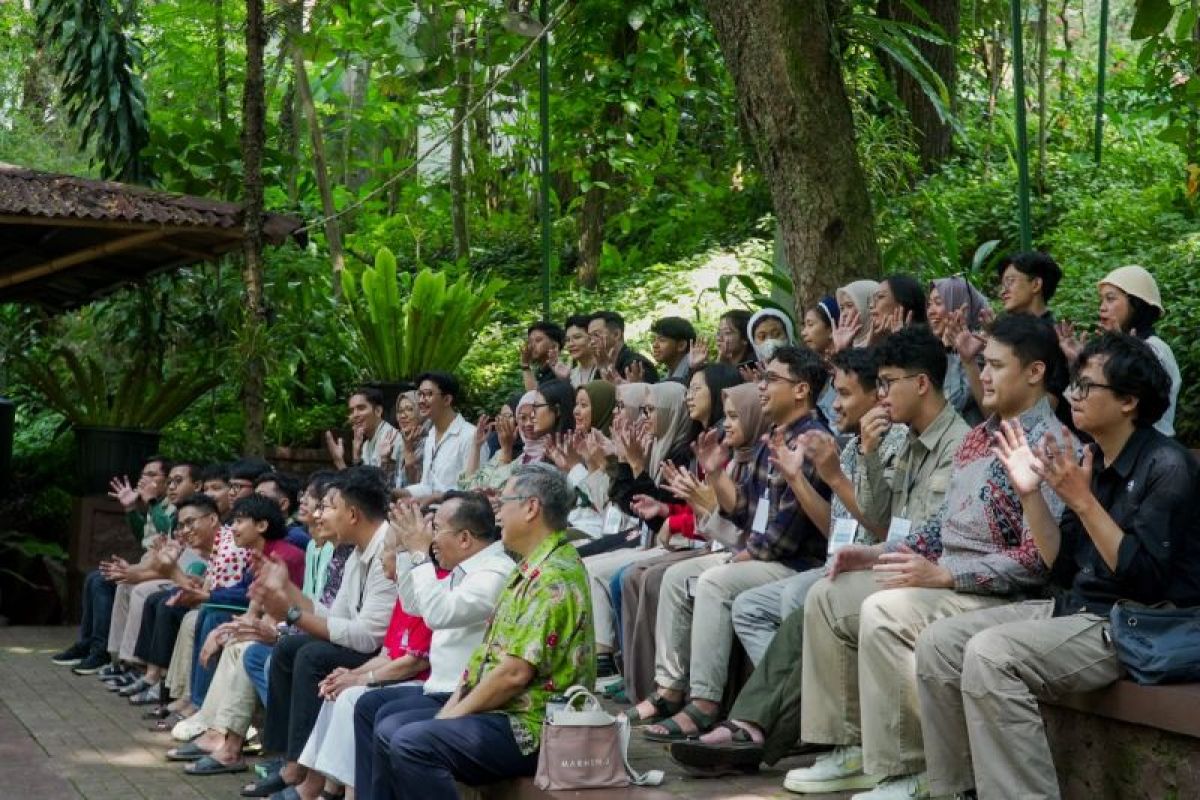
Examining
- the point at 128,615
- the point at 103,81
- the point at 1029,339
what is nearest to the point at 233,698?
the point at 128,615

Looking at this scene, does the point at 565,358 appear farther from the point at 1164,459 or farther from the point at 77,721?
the point at 1164,459

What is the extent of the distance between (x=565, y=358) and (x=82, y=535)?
4321mm

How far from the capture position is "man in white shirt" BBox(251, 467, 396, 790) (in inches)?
275

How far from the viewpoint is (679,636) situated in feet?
22.8

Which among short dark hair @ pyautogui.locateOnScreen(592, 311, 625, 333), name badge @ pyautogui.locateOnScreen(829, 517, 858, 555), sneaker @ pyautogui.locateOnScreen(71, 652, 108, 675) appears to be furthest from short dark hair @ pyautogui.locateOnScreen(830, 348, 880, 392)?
sneaker @ pyautogui.locateOnScreen(71, 652, 108, 675)

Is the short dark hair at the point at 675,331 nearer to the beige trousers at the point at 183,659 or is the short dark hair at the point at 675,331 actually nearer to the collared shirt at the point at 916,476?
the beige trousers at the point at 183,659

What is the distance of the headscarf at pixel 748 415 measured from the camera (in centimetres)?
723

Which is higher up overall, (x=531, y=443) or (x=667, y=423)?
(x=667, y=423)

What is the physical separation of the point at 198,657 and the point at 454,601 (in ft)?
11.6

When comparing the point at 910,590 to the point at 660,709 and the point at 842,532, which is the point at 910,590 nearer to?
the point at 842,532

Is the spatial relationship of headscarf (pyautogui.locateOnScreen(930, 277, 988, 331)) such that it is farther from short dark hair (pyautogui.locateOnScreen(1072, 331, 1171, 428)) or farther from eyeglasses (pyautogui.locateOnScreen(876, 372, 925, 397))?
short dark hair (pyautogui.locateOnScreen(1072, 331, 1171, 428))

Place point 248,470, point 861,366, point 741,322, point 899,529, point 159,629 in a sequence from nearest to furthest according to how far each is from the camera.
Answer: point 899,529
point 861,366
point 741,322
point 159,629
point 248,470

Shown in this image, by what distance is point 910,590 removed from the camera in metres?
5.30

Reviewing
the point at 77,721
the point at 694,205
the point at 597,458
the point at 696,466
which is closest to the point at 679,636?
the point at 696,466
